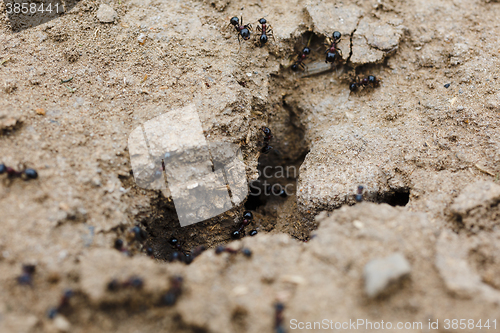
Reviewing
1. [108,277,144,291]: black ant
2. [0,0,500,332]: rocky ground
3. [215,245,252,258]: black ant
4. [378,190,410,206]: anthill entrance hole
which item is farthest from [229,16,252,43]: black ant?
[108,277,144,291]: black ant

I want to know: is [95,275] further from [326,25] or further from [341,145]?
[326,25]

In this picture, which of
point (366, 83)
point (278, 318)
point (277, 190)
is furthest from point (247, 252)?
point (366, 83)

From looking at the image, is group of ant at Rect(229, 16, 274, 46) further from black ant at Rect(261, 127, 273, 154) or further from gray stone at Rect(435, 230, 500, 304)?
gray stone at Rect(435, 230, 500, 304)

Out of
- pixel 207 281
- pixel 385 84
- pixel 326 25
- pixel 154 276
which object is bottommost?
pixel 207 281

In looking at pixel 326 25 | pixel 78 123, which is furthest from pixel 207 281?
pixel 326 25

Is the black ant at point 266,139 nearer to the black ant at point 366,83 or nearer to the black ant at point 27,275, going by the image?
the black ant at point 366,83

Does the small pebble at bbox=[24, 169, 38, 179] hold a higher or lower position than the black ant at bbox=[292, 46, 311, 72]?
lower
